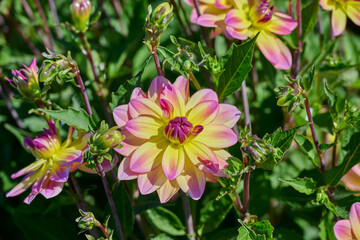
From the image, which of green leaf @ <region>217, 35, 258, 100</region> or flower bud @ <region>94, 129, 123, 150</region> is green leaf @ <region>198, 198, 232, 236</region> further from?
flower bud @ <region>94, 129, 123, 150</region>

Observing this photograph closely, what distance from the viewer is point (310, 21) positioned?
3.55 ft

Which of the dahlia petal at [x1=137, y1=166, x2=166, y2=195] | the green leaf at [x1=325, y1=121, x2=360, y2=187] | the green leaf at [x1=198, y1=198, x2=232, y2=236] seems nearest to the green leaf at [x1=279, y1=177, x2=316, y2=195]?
the green leaf at [x1=325, y1=121, x2=360, y2=187]

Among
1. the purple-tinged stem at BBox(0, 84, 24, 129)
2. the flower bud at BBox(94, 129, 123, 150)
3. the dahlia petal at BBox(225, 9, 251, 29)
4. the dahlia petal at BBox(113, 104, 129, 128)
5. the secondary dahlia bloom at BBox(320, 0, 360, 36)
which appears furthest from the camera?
the purple-tinged stem at BBox(0, 84, 24, 129)

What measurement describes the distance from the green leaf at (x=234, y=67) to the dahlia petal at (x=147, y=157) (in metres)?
0.18

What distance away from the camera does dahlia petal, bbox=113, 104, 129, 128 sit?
83 cm

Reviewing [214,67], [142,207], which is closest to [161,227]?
[142,207]

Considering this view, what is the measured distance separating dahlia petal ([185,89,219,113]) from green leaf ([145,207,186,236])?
0.98 feet

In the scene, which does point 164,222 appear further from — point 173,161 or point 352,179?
point 352,179

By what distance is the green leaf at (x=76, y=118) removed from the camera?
2.78 feet

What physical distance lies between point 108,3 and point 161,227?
1.12 meters

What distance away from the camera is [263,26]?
99 cm

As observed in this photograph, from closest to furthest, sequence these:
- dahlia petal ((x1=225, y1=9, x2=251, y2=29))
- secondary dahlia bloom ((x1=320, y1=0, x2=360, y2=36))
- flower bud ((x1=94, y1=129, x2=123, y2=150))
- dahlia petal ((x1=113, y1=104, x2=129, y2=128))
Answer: flower bud ((x1=94, y1=129, x2=123, y2=150)) < dahlia petal ((x1=113, y1=104, x2=129, y2=128)) < dahlia petal ((x1=225, y1=9, x2=251, y2=29)) < secondary dahlia bloom ((x1=320, y1=0, x2=360, y2=36))

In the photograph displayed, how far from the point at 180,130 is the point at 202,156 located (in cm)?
6

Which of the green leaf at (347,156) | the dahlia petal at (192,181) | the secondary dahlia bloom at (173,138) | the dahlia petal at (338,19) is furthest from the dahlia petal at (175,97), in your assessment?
the dahlia petal at (338,19)
